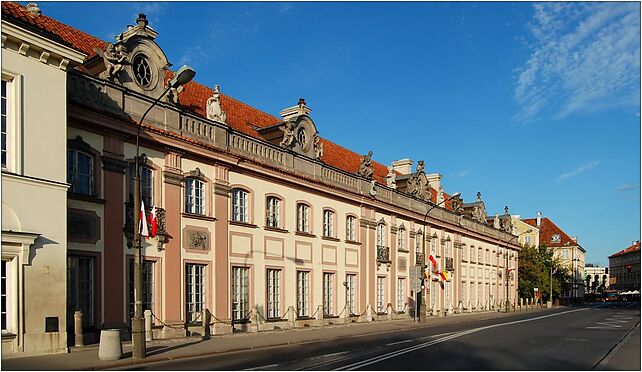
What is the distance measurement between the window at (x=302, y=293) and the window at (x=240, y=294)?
3845 millimetres

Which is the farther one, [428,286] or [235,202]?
[428,286]

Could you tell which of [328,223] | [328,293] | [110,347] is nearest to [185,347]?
[110,347]

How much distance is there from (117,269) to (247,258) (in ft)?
23.3

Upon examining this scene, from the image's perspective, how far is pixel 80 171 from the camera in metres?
19.2

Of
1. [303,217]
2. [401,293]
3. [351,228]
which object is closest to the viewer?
[303,217]

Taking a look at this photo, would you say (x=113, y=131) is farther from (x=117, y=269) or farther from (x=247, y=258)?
(x=247, y=258)

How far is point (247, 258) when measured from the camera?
26.1m

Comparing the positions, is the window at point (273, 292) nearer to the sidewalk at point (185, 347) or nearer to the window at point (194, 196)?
the sidewalk at point (185, 347)

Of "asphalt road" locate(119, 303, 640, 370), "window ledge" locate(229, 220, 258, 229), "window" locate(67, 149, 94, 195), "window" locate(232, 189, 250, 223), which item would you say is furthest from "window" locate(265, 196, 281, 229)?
"window" locate(67, 149, 94, 195)

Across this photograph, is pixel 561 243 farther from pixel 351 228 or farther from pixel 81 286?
pixel 81 286

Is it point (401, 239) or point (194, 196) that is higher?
point (194, 196)

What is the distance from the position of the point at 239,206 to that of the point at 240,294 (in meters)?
3.72

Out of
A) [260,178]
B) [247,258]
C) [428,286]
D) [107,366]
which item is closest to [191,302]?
[247,258]

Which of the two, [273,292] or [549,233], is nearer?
[273,292]
